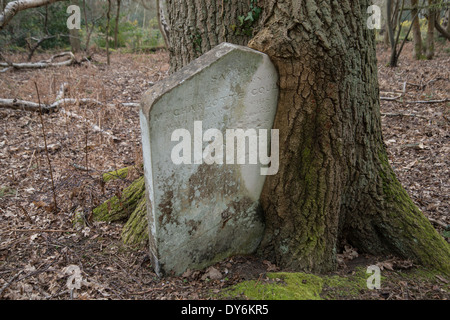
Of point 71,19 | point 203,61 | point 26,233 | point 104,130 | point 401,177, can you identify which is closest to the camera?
point 203,61

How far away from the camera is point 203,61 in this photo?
2277mm

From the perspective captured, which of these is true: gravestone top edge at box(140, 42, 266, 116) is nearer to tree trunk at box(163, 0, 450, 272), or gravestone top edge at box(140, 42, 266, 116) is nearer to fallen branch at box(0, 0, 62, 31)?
tree trunk at box(163, 0, 450, 272)

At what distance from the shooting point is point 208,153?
8.09ft

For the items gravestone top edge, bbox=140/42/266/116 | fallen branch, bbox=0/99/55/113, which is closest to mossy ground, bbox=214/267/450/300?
gravestone top edge, bbox=140/42/266/116

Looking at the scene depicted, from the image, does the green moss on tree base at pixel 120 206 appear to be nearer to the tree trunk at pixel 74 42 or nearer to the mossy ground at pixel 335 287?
the mossy ground at pixel 335 287

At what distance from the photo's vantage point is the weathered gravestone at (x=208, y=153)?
2205mm

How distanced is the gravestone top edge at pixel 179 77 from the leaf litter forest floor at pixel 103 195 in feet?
4.64

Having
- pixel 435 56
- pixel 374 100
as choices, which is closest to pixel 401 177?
pixel 374 100

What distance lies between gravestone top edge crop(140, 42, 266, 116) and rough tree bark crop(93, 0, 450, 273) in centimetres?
30

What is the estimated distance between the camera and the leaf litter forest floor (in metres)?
2.46

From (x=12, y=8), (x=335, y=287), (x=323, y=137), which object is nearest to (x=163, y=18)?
(x=12, y=8)

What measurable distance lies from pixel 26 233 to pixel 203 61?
2.40 meters

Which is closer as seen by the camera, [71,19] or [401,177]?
[401,177]
